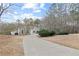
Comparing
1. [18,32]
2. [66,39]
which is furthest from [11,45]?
[66,39]

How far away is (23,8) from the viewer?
5688 millimetres

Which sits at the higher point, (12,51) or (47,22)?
(47,22)

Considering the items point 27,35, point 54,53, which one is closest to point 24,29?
point 27,35

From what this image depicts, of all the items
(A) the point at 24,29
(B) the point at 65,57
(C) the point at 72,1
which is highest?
(C) the point at 72,1

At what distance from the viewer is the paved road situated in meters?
5.63

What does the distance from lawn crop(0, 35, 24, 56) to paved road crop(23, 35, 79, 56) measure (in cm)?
7

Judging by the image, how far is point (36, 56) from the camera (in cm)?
564

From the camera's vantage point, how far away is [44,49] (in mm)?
5645

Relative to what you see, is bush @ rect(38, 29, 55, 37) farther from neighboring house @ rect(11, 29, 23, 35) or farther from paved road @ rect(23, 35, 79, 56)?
neighboring house @ rect(11, 29, 23, 35)

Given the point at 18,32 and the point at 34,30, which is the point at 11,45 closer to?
the point at 18,32

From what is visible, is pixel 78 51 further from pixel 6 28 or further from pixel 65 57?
pixel 6 28

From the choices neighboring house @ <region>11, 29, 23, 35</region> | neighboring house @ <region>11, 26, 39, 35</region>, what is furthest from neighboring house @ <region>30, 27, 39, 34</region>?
neighboring house @ <region>11, 29, 23, 35</region>

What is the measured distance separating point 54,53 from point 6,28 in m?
0.73

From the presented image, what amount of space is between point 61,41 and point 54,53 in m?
0.19
